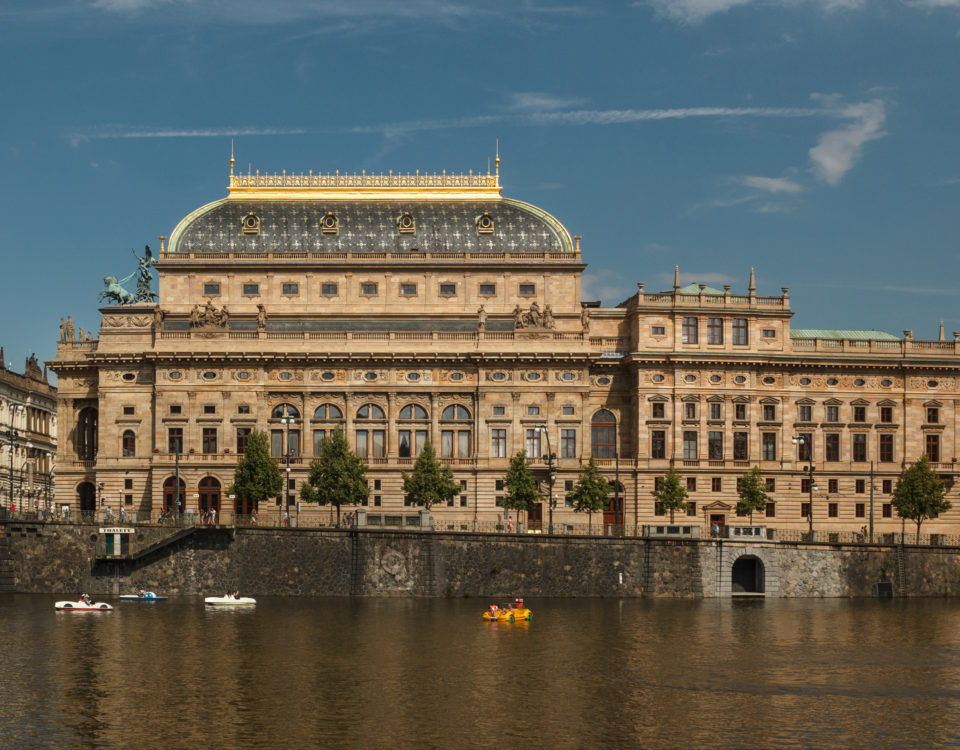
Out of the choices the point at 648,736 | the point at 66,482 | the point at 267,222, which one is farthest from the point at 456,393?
the point at 648,736

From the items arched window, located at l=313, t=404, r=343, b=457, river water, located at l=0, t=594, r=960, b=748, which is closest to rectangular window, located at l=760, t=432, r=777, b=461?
river water, located at l=0, t=594, r=960, b=748

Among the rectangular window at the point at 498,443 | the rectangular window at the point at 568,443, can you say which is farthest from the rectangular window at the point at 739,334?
the rectangular window at the point at 498,443

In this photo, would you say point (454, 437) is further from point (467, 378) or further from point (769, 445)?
point (769, 445)

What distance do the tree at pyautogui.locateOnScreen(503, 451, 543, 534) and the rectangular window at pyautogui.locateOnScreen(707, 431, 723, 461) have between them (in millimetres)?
17568

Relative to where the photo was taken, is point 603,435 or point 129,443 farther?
point 603,435

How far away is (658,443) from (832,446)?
1598 centimetres

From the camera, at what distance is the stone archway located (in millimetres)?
118188

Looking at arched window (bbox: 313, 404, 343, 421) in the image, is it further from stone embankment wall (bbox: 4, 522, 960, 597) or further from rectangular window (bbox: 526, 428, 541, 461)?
stone embankment wall (bbox: 4, 522, 960, 597)

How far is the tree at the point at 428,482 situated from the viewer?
12475 centimetres

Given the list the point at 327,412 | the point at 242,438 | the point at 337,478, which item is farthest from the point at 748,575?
the point at 242,438

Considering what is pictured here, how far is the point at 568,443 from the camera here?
133625 millimetres

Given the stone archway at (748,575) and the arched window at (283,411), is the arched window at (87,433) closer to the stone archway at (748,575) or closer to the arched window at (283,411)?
the arched window at (283,411)

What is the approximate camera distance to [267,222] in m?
140

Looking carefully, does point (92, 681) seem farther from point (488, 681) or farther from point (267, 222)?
point (267, 222)
